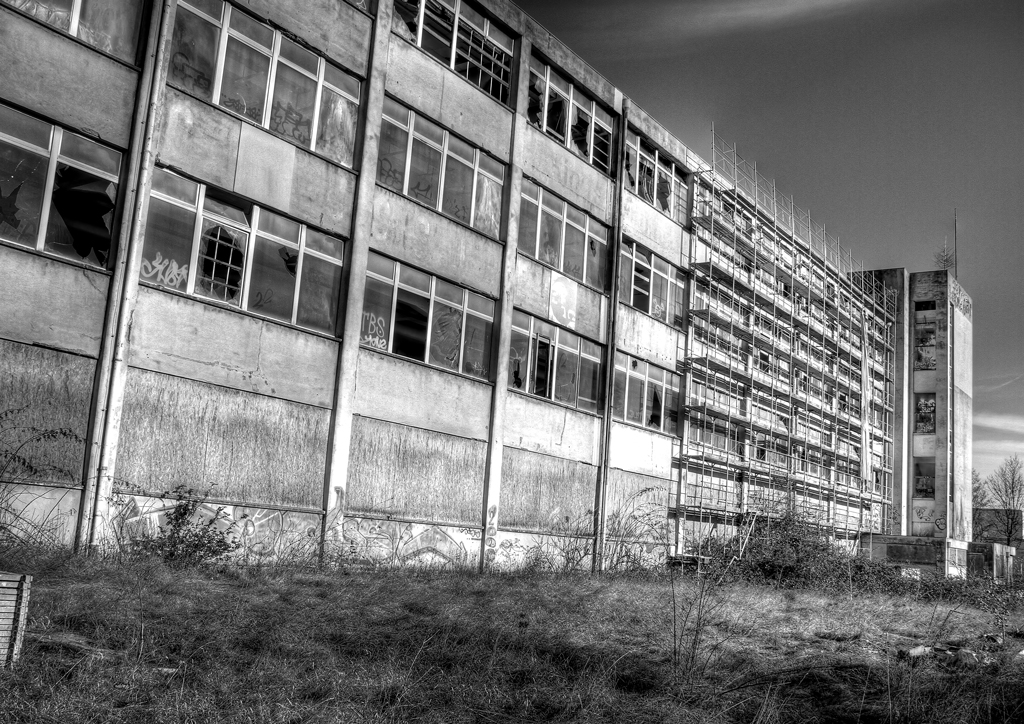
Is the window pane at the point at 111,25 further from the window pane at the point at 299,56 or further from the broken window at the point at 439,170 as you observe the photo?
the broken window at the point at 439,170

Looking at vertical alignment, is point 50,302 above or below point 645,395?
below

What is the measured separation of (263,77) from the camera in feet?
49.2

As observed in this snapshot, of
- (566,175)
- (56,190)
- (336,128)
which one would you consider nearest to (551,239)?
(566,175)

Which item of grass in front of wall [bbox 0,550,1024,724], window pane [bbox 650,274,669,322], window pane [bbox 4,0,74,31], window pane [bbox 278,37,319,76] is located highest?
window pane [bbox 278,37,319,76]

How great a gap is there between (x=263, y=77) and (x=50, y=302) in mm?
5045

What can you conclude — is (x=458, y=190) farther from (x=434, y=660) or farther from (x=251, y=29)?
(x=434, y=660)

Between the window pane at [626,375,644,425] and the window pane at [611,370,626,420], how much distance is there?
20cm

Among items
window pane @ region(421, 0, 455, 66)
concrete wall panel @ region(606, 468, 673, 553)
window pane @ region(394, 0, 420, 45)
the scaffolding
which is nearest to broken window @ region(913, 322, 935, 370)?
the scaffolding

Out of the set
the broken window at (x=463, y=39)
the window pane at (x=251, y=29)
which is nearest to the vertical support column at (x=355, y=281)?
the broken window at (x=463, y=39)

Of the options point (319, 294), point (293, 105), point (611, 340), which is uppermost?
point (293, 105)

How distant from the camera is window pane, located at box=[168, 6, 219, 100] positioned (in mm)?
13758

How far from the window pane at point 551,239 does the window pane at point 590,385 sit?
7.51 feet

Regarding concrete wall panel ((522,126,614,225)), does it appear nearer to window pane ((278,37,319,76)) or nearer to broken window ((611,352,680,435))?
broken window ((611,352,680,435))

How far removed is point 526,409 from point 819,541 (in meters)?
6.68
